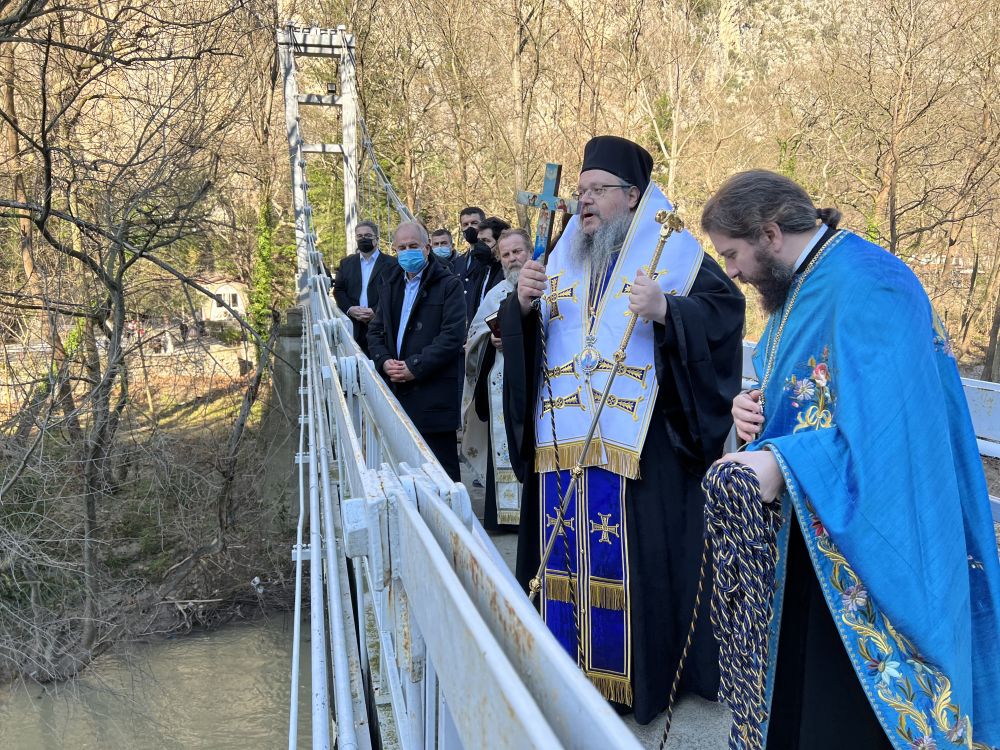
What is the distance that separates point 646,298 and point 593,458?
0.60m

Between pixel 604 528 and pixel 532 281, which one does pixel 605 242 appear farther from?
pixel 604 528

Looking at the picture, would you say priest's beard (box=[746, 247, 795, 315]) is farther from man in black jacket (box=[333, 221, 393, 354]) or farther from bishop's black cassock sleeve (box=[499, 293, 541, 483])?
man in black jacket (box=[333, 221, 393, 354])

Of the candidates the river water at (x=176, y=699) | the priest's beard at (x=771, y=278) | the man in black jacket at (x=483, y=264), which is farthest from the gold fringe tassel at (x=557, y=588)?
the river water at (x=176, y=699)

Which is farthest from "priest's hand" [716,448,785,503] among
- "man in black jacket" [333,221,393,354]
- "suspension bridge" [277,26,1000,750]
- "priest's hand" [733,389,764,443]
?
"man in black jacket" [333,221,393,354]

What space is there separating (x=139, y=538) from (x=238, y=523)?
67.5 inches

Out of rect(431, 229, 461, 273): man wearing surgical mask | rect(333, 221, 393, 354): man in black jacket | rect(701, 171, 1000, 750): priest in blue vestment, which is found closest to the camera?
A: rect(701, 171, 1000, 750): priest in blue vestment

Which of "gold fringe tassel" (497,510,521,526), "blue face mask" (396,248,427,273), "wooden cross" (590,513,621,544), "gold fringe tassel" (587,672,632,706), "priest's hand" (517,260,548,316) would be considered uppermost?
"blue face mask" (396,248,427,273)

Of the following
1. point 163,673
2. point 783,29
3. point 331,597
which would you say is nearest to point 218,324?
point 163,673

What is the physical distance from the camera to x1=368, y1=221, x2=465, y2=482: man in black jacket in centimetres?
487

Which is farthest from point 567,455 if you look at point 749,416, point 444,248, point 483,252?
point 444,248

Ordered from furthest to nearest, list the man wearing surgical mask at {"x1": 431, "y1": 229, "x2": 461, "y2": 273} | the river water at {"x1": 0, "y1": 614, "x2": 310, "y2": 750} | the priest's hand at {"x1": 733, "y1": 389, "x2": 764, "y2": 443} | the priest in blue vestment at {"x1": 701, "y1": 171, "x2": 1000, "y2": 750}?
1. the river water at {"x1": 0, "y1": 614, "x2": 310, "y2": 750}
2. the man wearing surgical mask at {"x1": 431, "y1": 229, "x2": 461, "y2": 273}
3. the priest's hand at {"x1": 733, "y1": 389, "x2": 764, "y2": 443}
4. the priest in blue vestment at {"x1": 701, "y1": 171, "x2": 1000, "y2": 750}

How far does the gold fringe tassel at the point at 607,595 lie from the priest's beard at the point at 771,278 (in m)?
1.21

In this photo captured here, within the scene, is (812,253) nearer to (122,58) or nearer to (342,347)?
(342,347)

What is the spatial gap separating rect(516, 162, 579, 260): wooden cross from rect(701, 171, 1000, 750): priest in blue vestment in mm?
1171
